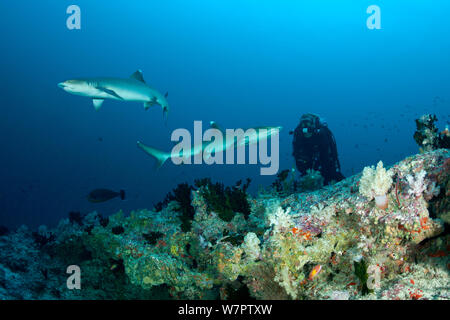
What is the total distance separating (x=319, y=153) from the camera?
32.8 feet

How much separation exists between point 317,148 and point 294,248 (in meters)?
7.31

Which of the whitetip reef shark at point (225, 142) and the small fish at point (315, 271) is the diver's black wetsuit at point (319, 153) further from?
the small fish at point (315, 271)

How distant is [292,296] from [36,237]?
10657 millimetres

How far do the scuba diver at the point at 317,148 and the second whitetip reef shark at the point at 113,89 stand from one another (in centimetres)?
547

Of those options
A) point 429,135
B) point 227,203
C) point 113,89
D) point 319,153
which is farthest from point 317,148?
point 113,89

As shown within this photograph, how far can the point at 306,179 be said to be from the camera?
23.9ft

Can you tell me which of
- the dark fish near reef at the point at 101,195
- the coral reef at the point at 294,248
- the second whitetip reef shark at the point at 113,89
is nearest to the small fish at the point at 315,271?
the coral reef at the point at 294,248

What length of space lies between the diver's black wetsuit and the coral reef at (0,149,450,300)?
4646mm

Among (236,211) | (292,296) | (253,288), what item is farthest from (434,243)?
(236,211)

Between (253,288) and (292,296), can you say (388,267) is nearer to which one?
(292,296)

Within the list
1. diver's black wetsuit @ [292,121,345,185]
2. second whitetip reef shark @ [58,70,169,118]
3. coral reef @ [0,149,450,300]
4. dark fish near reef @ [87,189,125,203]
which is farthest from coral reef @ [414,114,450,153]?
dark fish near reef @ [87,189,125,203]

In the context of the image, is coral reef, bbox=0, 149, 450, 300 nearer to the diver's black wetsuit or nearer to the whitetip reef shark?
the whitetip reef shark

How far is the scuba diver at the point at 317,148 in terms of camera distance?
9828mm
